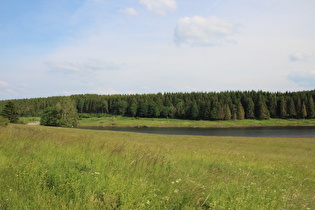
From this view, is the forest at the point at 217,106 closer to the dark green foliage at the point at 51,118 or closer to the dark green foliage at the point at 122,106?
the dark green foliage at the point at 122,106

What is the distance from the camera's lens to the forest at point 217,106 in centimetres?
11856

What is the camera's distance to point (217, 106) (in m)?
122

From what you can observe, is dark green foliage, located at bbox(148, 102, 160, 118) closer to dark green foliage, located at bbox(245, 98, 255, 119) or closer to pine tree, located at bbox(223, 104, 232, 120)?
pine tree, located at bbox(223, 104, 232, 120)

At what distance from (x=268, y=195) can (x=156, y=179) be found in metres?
2.90

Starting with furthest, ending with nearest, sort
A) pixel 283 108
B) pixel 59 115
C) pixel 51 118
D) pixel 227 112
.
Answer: pixel 227 112 < pixel 283 108 < pixel 59 115 < pixel 51 118

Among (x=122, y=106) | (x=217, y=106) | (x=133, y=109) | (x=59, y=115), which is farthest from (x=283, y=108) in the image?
(x=59, y=115)

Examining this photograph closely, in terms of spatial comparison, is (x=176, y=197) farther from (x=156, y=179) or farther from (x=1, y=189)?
(x=1, y=189)

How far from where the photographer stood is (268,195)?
5367mm

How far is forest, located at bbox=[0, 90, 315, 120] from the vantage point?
389 feet

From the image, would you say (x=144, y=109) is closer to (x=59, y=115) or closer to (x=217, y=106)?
(x=217, y=106)

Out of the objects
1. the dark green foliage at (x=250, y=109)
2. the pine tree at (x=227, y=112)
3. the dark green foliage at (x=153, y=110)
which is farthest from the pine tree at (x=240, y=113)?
the dark green foliage at (x=153, y=110)

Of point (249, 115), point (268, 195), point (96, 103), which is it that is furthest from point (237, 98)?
point (268, 195)

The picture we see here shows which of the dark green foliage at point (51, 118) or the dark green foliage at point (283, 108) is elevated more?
the dark green foliage at point (283, 108)

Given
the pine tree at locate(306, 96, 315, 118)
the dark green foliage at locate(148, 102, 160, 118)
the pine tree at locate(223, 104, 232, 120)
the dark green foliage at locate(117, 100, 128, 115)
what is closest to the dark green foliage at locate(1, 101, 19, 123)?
the dark green foliage at locate(148, 102, 160, 118)
